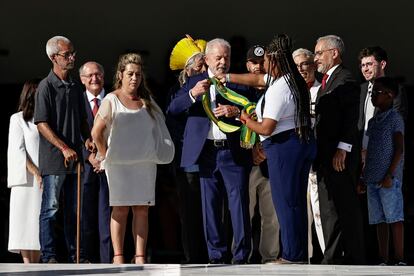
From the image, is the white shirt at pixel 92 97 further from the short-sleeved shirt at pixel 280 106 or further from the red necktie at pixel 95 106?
the short-sleeved shirt at pixel 280 106

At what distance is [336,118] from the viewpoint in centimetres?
848

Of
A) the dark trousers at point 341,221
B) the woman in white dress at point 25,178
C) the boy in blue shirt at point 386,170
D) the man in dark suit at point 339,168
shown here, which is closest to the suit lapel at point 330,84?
the man in dark suit at point 339,168

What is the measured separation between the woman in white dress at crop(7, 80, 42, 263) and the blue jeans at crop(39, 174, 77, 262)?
21cm

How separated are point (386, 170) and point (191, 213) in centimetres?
122

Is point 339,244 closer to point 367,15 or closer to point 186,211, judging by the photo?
point 186,211

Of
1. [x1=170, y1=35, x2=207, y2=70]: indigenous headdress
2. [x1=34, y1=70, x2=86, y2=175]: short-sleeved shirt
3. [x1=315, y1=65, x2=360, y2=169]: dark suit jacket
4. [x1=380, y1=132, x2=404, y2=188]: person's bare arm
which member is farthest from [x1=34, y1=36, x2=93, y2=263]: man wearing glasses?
[x1=380, y1=132, x2=404, y2=188]: person's bare arm

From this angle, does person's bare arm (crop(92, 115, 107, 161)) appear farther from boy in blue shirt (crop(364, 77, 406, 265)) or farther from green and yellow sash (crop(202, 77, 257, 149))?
boy in blue shirt (crop(364, 77, 406, 265))

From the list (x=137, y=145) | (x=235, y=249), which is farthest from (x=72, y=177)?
(x=235, y=249)

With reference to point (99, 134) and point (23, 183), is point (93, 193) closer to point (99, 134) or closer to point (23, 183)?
point (23, 183)

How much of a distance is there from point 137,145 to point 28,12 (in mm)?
3923

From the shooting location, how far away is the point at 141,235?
27.8ft

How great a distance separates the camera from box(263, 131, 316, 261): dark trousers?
8.01 metres

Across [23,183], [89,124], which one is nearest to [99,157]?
[89,124]

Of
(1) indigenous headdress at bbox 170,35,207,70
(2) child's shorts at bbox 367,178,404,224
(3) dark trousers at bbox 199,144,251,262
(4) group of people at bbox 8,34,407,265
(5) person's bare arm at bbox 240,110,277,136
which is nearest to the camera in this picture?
(5) person's bare arm at bbox 240,110,277,136
